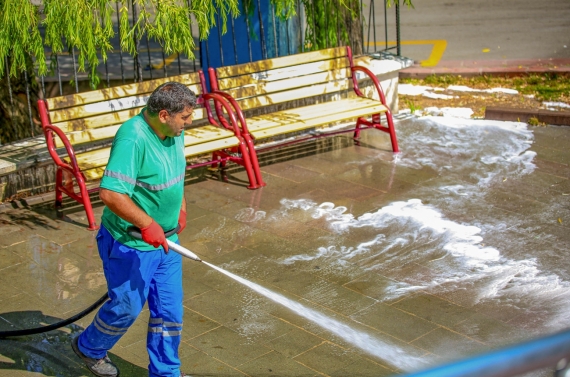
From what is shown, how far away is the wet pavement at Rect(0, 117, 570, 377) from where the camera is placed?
15.8 feet

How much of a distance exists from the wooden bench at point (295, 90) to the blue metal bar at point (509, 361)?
592cm

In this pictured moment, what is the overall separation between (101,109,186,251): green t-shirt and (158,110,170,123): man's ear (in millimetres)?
97

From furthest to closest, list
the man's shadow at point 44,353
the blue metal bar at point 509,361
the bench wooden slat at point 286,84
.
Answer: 1. the bench wooden slat at point 286,84
2. the man's shadow at point 44,353
3. the blue metal bar at point 509,361

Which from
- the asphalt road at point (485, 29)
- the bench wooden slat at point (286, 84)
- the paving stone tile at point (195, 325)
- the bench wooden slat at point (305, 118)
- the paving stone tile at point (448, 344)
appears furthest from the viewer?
the asphalt road at point (485, 29)

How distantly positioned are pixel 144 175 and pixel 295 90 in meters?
4.55

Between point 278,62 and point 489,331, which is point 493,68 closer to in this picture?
point 278,62

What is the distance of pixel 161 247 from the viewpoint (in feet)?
13.8

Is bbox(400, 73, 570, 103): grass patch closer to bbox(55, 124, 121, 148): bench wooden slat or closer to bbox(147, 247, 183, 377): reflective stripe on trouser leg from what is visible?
bbox(55, 124, 121, 148): bench wooden slat

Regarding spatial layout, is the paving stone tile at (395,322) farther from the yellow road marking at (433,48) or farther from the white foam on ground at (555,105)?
the yellow road marking at (433,48)

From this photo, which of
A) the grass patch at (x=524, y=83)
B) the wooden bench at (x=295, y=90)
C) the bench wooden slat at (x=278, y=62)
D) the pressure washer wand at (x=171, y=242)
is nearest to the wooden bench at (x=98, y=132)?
the wooden bench at (x=295, y=90)

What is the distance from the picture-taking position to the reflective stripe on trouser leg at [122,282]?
415cm

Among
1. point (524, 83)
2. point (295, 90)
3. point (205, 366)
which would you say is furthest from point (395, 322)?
point (524, 83)

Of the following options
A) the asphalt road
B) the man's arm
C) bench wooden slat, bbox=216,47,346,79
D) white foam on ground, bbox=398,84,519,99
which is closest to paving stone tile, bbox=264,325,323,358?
the man's arm

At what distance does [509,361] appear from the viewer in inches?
64.4
